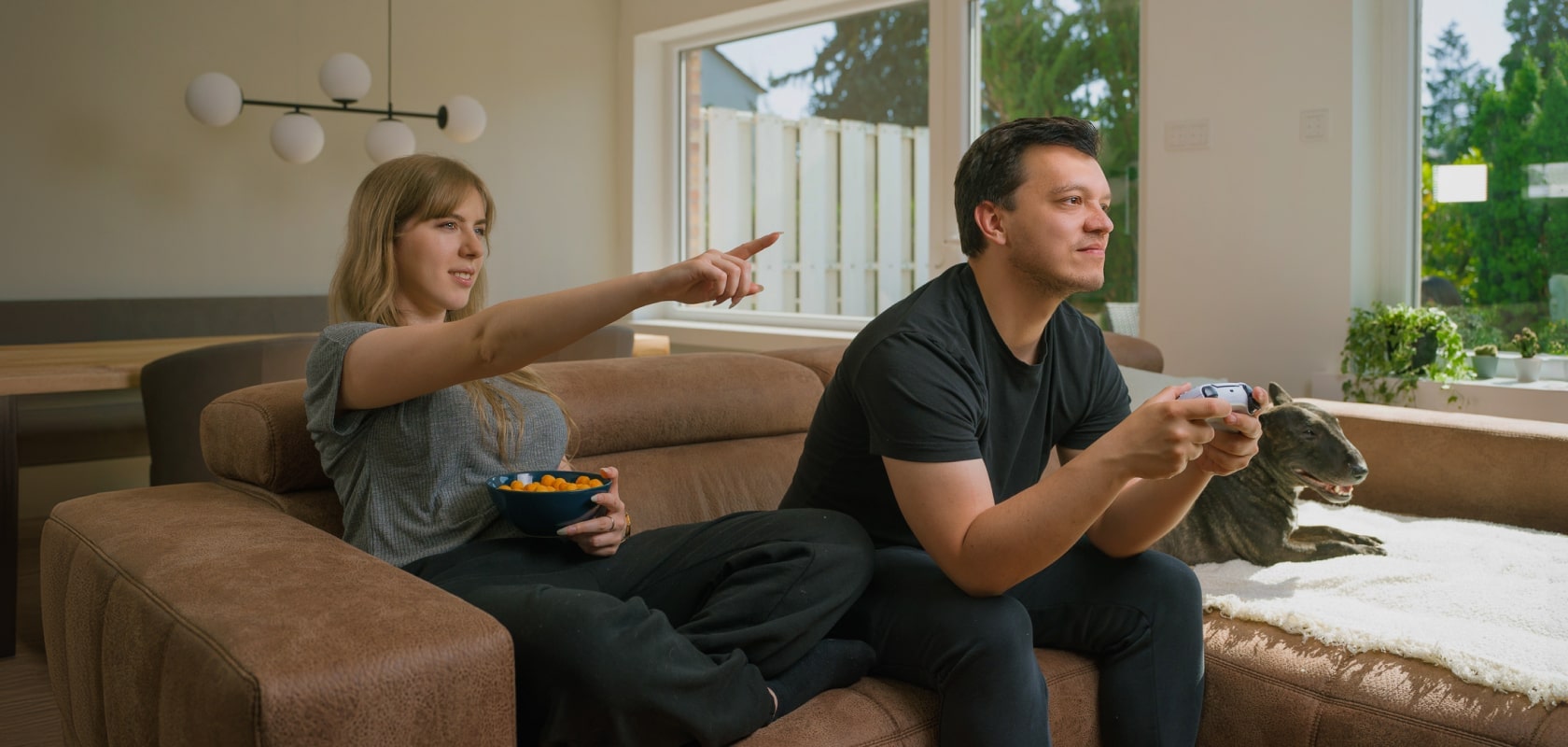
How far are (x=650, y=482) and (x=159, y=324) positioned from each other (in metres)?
3.15

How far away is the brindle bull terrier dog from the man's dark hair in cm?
75

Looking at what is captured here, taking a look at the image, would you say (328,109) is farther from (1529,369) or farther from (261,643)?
(1529,369)

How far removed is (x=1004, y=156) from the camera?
1596 millimetres

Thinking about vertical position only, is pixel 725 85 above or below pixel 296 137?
above

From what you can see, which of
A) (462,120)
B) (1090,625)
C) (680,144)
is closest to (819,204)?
(680,144)

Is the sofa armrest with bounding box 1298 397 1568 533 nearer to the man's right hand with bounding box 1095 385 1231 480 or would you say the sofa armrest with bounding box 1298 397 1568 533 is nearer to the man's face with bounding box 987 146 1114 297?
the man's face with bounding box 987 146 1114 297

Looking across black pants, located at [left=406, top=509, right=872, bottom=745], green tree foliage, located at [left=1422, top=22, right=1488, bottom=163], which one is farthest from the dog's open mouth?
green tree foliage, located at [left=1422, top=22, right=1488, bottom=163]

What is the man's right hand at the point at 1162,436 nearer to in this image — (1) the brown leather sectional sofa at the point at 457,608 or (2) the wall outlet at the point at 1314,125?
(1) the brown leather sectional sofa at the point at 457,608

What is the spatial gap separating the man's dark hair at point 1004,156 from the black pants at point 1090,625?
45 cm

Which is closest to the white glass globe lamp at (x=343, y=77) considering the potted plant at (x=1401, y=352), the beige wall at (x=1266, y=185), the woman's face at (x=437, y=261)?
the beige wall at (x=1266, y=185)

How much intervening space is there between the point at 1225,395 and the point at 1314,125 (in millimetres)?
2363

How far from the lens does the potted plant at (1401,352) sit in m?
3.17

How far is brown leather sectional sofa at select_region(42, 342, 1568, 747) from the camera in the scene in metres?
1.06

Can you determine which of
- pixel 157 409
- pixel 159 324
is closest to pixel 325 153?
pixel 159 324
